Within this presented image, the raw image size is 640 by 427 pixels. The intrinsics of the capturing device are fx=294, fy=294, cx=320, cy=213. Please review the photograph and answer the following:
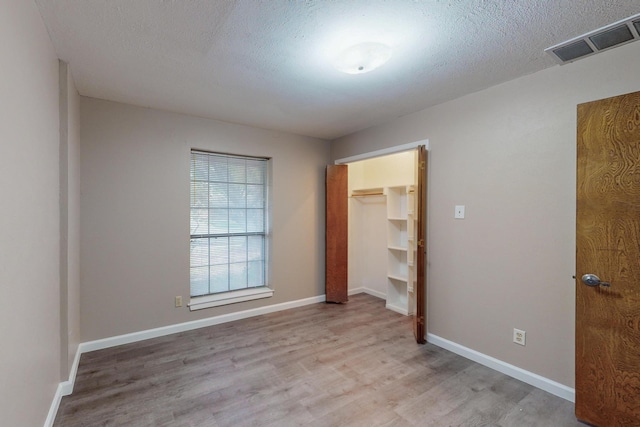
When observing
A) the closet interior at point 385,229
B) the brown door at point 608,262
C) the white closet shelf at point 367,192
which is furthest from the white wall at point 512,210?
the white closet shelf at point 367,192

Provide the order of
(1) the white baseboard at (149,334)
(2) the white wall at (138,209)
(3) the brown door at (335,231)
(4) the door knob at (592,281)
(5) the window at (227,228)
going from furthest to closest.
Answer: (3) the brown door at (335,231), (5) the window at (227,228), (2) the white wall at (138,209), (1) the white baseboard at (149,334), (4) the door knob at (592,281)

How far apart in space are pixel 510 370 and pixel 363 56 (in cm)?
268

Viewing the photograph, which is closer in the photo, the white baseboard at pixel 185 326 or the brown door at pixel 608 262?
the brown door at pixel 608 262

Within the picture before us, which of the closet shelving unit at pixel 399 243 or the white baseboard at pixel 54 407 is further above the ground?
the closet shelving unit at pixel 399 243

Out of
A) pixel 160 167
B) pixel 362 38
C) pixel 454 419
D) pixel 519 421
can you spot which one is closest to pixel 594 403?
pixel 519 421

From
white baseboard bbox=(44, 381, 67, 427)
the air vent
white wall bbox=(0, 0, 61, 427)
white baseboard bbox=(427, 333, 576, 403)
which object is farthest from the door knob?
white baseboard bbox=(44, 381, 67, 427)

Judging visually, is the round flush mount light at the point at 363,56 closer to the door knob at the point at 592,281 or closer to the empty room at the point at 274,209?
the empty room at the point at 274,209

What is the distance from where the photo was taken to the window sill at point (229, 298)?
3410 millimetres

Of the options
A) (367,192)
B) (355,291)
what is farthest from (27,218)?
(355,291)

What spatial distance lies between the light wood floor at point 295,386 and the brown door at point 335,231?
110cm

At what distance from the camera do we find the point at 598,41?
5.98 feet

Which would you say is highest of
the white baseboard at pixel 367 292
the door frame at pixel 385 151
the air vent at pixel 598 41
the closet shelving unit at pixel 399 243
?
the air vent at pixel 598 41

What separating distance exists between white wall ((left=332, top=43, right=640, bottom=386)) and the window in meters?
2.19

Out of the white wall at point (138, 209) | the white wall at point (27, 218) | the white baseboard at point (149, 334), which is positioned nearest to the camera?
the white wall at point (27, 218)
